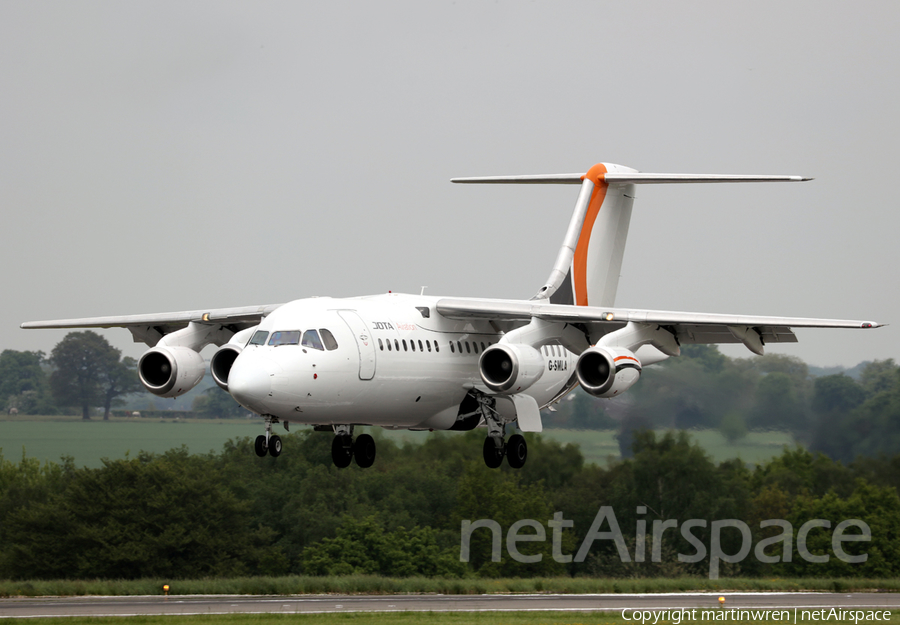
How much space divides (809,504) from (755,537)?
14.0ft

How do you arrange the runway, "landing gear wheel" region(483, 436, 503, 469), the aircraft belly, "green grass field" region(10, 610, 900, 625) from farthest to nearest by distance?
the runway < "green grass field" region(10, 610, 900, 625) < "landing gear wheel" region(483, 436, 503, 469) < the aircraft belly

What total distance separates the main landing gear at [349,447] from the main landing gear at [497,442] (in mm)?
2209

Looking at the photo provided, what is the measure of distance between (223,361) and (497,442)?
5.47 m

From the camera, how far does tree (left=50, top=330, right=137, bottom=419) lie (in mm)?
74312

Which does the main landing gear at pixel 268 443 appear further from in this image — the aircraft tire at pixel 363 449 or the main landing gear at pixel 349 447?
the aircraft tire at pixel 363 449

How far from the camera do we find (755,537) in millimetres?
66500

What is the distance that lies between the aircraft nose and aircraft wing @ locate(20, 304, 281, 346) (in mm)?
4358

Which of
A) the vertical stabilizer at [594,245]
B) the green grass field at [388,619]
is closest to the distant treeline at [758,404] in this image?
the green grass field at [388,619]

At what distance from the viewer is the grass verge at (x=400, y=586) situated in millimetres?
59562

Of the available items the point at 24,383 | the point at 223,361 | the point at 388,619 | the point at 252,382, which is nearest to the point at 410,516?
the point at 388,619

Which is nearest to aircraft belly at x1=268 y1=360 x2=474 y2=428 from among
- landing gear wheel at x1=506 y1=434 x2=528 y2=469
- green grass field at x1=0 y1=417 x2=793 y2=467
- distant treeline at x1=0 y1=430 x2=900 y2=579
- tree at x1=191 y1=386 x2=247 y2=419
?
landing gear wheel at x1=506 y1=434 x2=528 y2=469

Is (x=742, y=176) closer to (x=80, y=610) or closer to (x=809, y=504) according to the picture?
(x=80, y=610)

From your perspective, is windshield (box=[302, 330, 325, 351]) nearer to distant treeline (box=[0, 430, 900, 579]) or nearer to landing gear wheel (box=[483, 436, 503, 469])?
landing gear wheel (box=[483, 436, 503, 469])

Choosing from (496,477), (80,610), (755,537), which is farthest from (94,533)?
(755,537)
